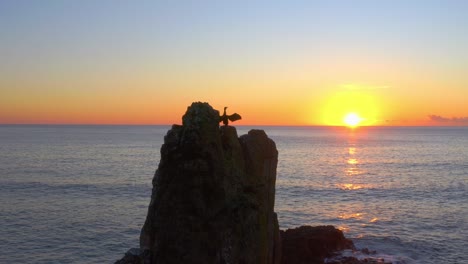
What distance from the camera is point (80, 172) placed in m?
92.4

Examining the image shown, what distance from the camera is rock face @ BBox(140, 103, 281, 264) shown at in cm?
1855

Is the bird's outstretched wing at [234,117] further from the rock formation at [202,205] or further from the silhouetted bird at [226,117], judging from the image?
the rock formation at [202,205]

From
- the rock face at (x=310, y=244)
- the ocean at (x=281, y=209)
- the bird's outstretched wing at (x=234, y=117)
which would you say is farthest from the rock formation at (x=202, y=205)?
the ocean at (x=281, y=209)

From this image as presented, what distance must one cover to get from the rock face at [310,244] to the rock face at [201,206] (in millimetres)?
16487

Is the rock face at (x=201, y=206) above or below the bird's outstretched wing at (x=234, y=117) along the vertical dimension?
below

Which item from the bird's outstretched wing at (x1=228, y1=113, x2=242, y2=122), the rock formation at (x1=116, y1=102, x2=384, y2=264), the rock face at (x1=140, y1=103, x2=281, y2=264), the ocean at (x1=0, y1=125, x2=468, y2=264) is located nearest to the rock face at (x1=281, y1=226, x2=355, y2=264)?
the ocean at (x1=0, y1=125, x2=468, y2=264)

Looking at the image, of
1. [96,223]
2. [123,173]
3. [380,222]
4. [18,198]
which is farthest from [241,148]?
[123,173]

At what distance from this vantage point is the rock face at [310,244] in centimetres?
3622

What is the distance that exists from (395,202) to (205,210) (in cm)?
5469

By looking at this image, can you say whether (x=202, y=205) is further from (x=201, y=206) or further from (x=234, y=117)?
(x=234, y=117)

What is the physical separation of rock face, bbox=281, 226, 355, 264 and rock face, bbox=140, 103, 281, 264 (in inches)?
649

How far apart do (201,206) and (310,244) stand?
71.5ft

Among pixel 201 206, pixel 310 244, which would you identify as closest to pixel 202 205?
pixel 201 206

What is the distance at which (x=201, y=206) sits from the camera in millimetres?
19047
